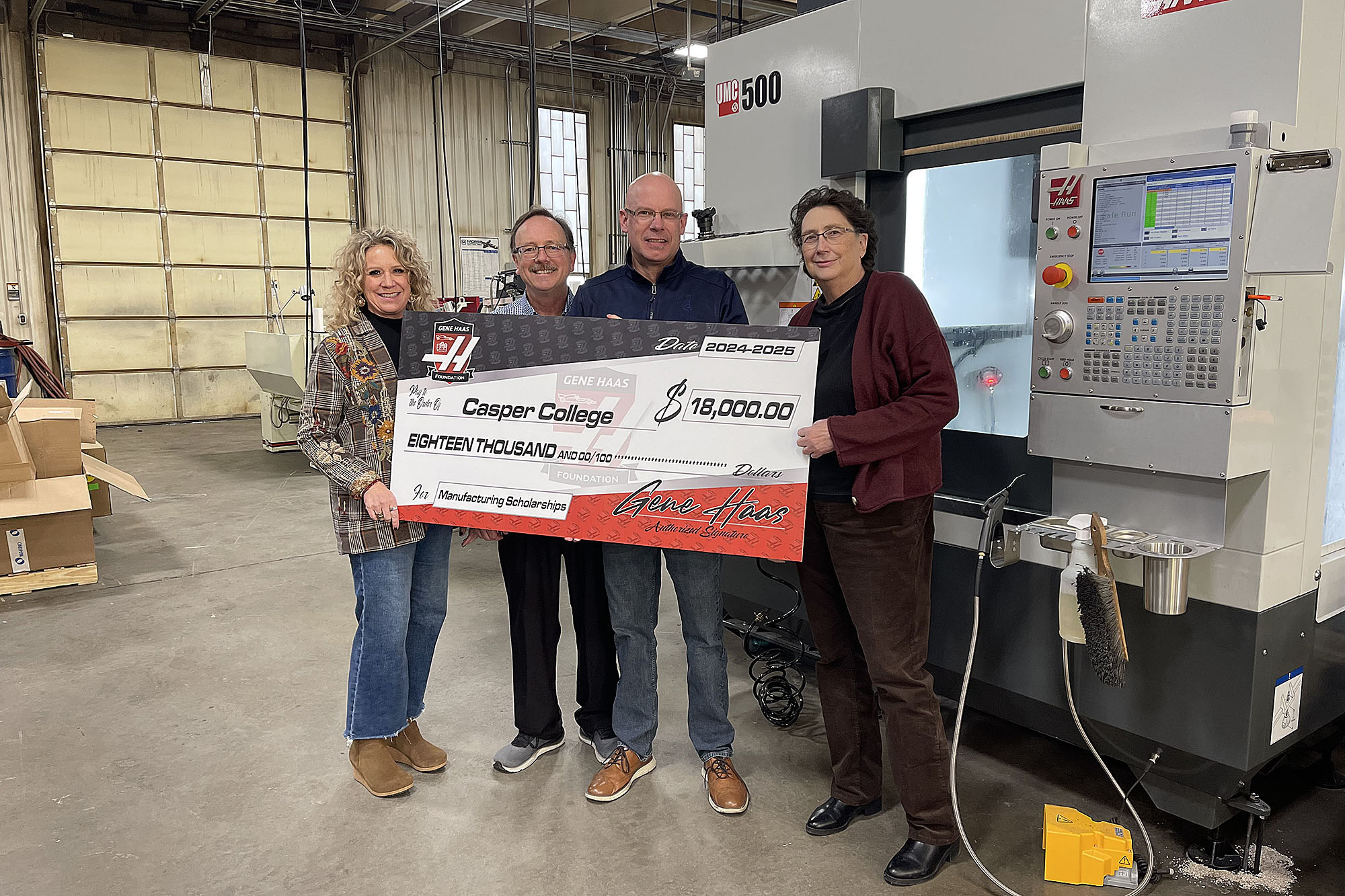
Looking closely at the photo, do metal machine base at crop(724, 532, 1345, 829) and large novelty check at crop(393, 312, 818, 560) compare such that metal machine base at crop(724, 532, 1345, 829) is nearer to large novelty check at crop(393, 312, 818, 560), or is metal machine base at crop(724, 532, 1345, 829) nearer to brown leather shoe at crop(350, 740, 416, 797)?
large novelty check at crop(393, 312, 818, 560)

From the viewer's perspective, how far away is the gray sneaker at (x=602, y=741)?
2590 mm

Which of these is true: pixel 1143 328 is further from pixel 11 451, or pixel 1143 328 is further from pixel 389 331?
pixel 11 451

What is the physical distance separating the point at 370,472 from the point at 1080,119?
1.91 m

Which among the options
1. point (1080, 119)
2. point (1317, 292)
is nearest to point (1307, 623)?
point (1317, 292)

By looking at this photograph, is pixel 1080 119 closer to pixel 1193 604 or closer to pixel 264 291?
pixel 1193 604

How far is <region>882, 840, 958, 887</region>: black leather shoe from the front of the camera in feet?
6.76

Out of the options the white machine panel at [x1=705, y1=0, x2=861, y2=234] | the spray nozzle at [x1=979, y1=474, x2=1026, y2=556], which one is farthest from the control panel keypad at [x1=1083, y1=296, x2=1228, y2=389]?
the white machine panel at [x1=705, y1=0, x2=861, y2=234]

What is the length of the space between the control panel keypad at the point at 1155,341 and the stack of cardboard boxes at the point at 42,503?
14.1ft

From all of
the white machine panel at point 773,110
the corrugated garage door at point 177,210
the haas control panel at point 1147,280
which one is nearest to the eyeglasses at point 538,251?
the white machine panel at point 773,110

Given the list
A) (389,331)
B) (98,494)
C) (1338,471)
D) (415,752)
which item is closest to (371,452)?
(389,331)

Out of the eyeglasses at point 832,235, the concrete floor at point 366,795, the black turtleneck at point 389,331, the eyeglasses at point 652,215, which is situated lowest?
the concrete floor at point 366,795

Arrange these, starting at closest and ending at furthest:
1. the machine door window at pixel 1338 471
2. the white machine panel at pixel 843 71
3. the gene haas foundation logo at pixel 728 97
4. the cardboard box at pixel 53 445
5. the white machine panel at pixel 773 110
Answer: the machine door window at pixel 1338 471 < the white machine panel at pixel 843 71 < the white machine panel at pixel 773 110 < the gene haas foundation logo at pixel 728 97 < the cardboard box at pixel 53 445

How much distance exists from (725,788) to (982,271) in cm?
156

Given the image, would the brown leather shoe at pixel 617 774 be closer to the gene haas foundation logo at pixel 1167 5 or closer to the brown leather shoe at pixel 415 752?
the brown leather shoe at pixel 415 752
